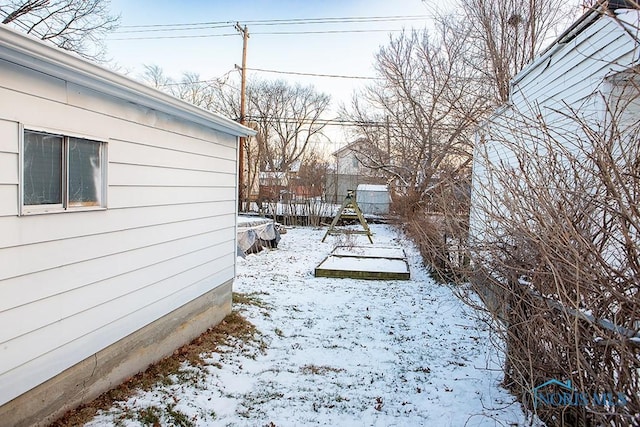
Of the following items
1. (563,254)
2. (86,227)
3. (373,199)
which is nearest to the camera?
(563,254)

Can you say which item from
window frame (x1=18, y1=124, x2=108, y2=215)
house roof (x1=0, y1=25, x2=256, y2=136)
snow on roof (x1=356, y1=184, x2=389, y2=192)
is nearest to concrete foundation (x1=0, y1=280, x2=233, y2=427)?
window frame (x1=18, y1=124, x2=108, y2=215)

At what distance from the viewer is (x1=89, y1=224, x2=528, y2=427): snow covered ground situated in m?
3.15

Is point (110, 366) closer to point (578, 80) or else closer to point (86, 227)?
point (86, 227)

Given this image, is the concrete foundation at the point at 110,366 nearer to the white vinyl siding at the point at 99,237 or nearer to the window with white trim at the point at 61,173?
the white vinyl siding at the point at 99,237

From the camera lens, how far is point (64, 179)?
264 centimetres

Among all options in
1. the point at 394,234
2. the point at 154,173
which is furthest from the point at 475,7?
the point at 154,173

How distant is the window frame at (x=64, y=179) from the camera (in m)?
2.29

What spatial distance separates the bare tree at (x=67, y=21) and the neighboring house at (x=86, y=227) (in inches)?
455

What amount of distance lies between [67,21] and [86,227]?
13619 millimetres

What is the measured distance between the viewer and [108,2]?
45.3ft

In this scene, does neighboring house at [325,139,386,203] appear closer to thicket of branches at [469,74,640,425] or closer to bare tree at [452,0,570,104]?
bare tree at [452,0,570,104]

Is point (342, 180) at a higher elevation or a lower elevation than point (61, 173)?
higher

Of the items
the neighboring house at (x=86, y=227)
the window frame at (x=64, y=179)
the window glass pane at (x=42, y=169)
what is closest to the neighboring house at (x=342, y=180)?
the neighboring house at (x=86, y=227)

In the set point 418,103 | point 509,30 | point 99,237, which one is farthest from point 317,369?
point 509,30
